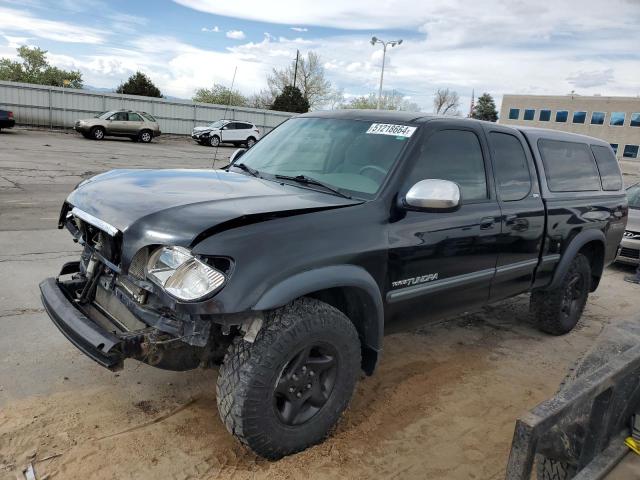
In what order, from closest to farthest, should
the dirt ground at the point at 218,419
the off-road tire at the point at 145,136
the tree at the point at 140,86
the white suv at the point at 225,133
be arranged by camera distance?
the dirt ground at the point at 218,419 → the off-road tire at the point at 145,136 → the white suv at the point at 225,133 → the tree at the point at 140,86

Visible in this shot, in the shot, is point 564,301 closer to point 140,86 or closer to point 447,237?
point 447,237

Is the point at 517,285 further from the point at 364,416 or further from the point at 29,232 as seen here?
the point at 29,232

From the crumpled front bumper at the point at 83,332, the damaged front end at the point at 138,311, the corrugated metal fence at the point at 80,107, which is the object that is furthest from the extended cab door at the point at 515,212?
the corrugated metal fence at the point at 80,107

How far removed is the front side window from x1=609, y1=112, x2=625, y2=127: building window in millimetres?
69881

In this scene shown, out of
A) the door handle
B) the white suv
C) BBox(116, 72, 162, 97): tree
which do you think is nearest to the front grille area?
the door handle

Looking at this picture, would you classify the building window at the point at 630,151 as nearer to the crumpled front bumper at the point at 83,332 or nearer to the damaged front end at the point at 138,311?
the damaged front end at the point at 138,311

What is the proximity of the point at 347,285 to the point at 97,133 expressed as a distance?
2506 centimetres

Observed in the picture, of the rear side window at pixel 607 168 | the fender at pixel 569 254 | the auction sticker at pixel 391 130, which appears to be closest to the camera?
the auction sticker at pixel 391 130

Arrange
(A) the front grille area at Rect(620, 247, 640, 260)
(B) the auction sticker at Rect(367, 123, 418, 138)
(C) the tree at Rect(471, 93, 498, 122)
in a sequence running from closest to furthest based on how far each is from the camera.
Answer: (B) the auction sticker at Rect(367, 123, 418, 138) < (A) the front grille area at Rect(620, 247, 640, 260) < (C) the tree at Rect(471, 93, 498, 122)

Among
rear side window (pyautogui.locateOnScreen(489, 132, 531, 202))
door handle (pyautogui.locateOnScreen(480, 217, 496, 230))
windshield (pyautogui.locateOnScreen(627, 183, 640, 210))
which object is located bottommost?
windshield (pyautogui.locateOnScreen(627, 183, 640, 210))

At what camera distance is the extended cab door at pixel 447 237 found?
3.26 metres

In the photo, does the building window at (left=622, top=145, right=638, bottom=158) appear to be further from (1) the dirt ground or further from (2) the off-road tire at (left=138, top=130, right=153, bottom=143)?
(1) the dirt ground

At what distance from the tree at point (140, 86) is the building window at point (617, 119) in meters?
54.0

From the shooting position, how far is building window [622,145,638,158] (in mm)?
62062
